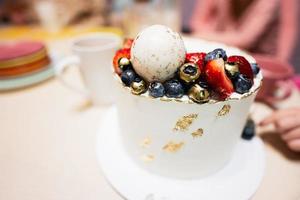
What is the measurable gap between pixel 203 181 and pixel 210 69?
17cm

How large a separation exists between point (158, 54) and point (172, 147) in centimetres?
12

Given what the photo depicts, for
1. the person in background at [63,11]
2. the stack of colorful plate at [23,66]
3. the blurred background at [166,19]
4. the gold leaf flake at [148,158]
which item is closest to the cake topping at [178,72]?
the gold leaf flake at [148,158]

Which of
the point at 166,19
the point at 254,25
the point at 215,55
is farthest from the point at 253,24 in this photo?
the point at 215,55

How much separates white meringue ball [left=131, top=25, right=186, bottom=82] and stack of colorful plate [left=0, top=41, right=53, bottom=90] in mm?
384

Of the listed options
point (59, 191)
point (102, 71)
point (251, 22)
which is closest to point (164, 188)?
point (59, 191)

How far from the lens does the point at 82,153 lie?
48 centimetres

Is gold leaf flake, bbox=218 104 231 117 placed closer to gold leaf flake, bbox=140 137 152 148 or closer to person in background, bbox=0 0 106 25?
gold leaf flake, bbox=140 137 152 148

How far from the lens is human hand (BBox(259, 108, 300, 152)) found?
0.45 meters

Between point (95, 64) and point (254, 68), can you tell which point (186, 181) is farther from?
point (95, 64)

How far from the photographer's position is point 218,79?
0.35m

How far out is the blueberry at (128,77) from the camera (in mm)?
376

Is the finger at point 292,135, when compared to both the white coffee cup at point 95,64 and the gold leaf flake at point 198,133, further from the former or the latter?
the white coffee cup at point 95,64

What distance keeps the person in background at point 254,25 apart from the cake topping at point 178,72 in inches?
25.2

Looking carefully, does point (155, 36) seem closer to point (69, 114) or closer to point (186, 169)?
point (186, 169)
